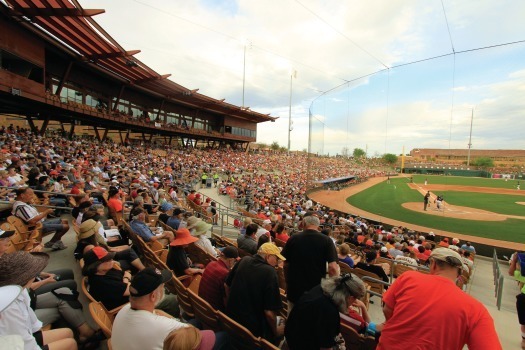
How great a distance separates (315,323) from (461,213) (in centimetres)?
2648

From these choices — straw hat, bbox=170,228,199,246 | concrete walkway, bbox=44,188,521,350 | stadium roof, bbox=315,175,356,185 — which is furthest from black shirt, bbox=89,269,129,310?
stadium roof, bbox=315,175,356,185

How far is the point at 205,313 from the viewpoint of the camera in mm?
3021

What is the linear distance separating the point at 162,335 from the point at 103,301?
1.81 metres

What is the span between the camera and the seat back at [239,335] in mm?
2549

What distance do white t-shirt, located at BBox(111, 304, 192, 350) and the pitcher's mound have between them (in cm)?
2501

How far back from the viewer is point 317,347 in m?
2.25

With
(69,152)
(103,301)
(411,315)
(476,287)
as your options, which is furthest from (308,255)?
(69,152)

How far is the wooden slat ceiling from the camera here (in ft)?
46.2

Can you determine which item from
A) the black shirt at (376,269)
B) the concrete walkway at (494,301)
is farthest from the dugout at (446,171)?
the black shirt at (376,269)

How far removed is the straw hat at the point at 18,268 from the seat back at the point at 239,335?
174 centimetres

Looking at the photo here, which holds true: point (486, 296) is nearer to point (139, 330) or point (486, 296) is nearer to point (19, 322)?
point (139, 330)

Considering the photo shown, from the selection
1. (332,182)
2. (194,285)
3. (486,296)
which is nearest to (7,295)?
(194,285)

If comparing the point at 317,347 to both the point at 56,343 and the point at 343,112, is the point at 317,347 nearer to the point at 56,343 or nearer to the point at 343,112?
the point at 56,343

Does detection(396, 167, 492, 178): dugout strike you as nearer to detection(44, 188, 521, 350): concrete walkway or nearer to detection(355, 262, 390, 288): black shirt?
detection(44, 188, 521, 350): concrete walkway
